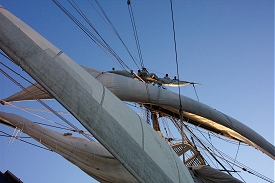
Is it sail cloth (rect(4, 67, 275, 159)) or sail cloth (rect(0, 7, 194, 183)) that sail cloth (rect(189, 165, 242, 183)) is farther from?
sail cloth (rect(0, 7, 194, 183))

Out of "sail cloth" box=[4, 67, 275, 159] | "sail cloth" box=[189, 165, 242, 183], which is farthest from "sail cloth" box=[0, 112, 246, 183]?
"sail cloth" box=[189, 165, 242, 183]

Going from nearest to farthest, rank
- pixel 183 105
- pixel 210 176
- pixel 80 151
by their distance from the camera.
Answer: pixel 80 151 → pixel 210 176 → pixel 183 105

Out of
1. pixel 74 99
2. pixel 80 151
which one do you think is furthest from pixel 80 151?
pixel 74 99

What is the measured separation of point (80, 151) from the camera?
8.02 metres

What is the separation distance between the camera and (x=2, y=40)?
236 centimetres

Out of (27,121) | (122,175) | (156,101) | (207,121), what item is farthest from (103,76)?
(207,121)

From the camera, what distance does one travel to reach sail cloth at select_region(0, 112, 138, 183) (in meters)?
7.37

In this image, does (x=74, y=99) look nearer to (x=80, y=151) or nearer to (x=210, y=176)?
Answer: (x=80, y=151)

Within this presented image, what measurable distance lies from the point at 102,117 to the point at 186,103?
10.9m

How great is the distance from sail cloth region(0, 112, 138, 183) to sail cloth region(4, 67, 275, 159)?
107 cm

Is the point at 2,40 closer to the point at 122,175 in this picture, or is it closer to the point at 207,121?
the point at 122,175

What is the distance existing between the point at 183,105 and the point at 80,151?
6.04 m

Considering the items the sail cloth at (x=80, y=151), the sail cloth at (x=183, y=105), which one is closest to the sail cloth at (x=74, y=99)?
the sail cloth at (x=80, y=151)

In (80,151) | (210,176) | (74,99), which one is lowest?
(74,99)
